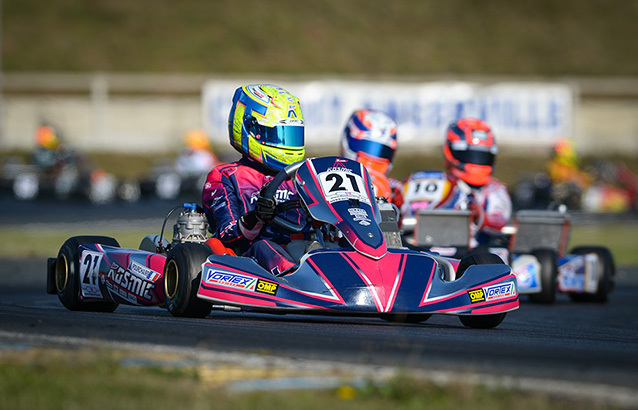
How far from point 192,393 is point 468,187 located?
6.94 m

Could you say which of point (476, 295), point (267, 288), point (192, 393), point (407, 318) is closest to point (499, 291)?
point (476, 295)

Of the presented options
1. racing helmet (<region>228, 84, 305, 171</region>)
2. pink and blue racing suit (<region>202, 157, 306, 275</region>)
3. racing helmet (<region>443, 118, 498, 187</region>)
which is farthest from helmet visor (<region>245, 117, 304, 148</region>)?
racing helmet (<region>443, 118, 498, 187</region>)

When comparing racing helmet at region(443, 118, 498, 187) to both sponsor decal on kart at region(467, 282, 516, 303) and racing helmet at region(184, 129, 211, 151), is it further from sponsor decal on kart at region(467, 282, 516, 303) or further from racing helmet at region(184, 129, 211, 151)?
racing helmet at region(184, 129, 211, 151)

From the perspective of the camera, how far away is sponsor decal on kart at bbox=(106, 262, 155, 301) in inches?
257

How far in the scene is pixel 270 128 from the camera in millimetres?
6797

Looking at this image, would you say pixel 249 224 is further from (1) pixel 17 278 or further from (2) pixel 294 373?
(1) pixel 17 278

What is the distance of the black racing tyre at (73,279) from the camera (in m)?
7.05

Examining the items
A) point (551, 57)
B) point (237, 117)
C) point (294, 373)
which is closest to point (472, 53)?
point (551, 57)

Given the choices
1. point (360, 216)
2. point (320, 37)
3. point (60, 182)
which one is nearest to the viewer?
point (360, 216)

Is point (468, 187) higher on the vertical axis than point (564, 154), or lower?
higher

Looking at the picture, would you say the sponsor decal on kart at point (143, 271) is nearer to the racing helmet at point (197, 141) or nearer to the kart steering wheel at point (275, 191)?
the kart steering wheel at point (275, 191)

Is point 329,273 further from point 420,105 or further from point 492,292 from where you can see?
point 420,105

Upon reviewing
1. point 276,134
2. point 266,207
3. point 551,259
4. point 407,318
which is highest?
point 276,134

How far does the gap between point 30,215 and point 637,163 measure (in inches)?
677
